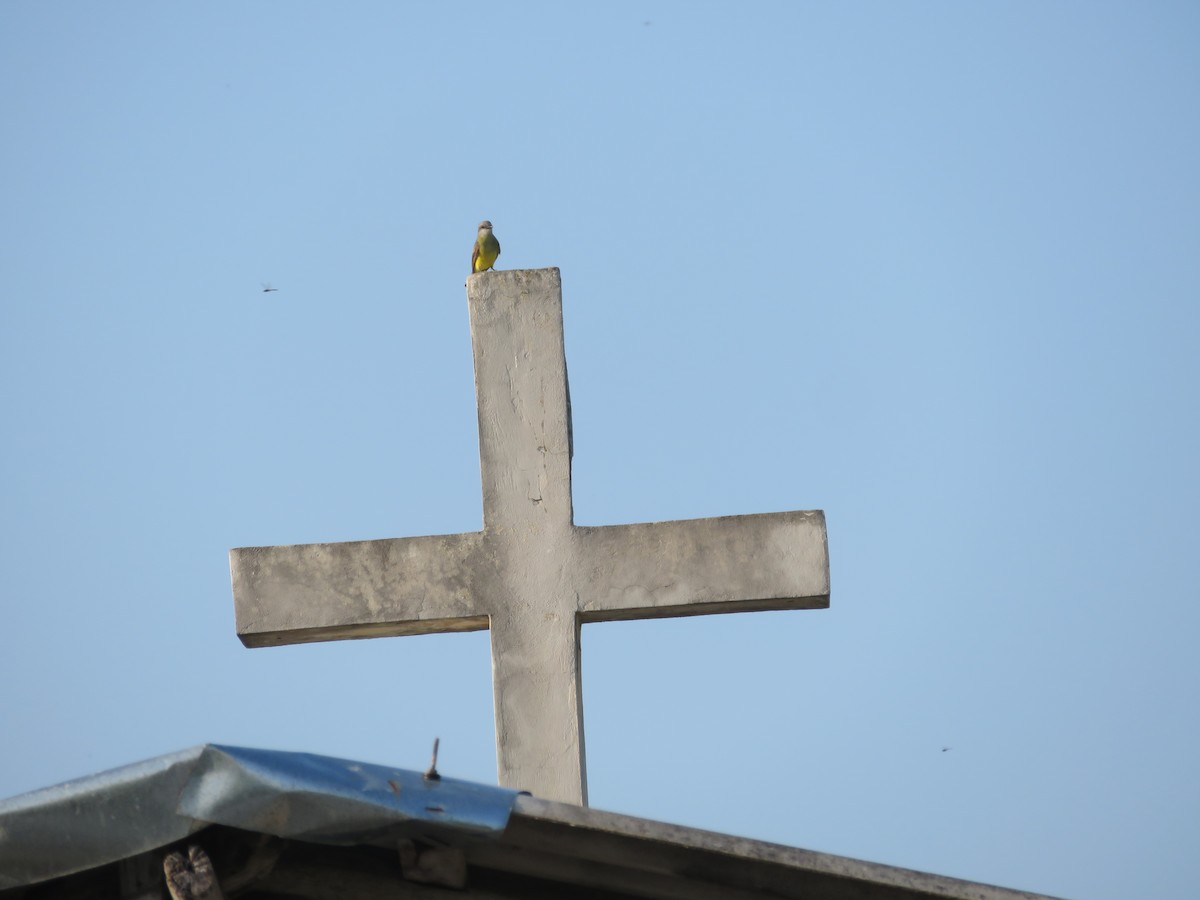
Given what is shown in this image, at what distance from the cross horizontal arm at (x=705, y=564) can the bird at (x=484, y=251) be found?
2.92 meters

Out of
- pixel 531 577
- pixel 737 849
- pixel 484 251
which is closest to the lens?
pixel 737 849

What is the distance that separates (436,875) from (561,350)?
A: 2303mm

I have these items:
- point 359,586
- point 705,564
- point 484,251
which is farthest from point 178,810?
point 484,251

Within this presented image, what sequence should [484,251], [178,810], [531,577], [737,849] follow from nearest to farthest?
1. [178,810]
2. [737,849]
3. [531,577]
4. [484,251]

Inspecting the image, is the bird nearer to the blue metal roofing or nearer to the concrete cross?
the concrete cross

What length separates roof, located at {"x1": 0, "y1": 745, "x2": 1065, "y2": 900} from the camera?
3.77 metres

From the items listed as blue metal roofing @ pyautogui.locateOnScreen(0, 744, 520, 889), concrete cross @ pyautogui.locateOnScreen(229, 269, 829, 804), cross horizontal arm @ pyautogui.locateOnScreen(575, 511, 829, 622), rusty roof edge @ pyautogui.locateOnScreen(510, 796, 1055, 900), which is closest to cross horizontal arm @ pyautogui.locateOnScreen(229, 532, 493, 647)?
concrete cross @ pyautogui.locateOnScreen(229, 269, 829, 804)

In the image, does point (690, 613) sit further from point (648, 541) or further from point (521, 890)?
point (521, 890)

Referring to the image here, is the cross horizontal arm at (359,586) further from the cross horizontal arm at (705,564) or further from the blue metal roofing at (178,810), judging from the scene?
the blue metal roofing at (178,810)

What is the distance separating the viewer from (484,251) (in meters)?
8.58

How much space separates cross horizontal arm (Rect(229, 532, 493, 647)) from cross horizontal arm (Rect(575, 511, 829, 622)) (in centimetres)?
39

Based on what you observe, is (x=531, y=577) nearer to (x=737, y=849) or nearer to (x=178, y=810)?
(x=737, y=849)

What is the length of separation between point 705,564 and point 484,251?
3.17 meters

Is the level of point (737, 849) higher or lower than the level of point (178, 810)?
lower
